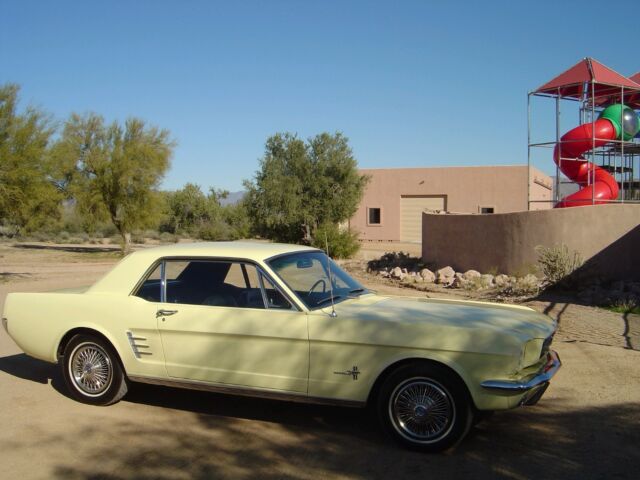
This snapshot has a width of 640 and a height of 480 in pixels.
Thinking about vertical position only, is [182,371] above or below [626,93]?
below

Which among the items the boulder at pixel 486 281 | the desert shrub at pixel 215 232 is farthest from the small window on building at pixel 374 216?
the boulder at pixel 486 281

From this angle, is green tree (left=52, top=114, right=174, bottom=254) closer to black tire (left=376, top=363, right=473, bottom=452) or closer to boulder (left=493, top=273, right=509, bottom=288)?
boulder (left=493, top=273, right=509, bottom=288)

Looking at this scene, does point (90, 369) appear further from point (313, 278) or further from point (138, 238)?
point (138, 238)

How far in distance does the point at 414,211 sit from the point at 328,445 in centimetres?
3605

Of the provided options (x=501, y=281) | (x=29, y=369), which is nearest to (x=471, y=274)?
(x=501, y=281)

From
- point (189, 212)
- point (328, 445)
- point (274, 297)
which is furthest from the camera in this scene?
point (189, 212)

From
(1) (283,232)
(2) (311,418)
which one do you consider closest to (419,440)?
(2) (311,418)

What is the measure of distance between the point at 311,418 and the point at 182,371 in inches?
46.6

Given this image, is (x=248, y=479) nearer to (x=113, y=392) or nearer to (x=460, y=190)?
(x=113, y=392)

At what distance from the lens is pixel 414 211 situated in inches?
1586

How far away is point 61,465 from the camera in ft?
14.8

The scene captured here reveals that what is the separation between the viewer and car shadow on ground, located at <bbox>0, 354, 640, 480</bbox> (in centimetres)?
435

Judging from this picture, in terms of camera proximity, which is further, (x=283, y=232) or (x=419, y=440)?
(x=283, y=232)

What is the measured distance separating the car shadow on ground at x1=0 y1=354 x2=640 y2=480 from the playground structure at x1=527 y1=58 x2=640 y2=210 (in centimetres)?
1323
